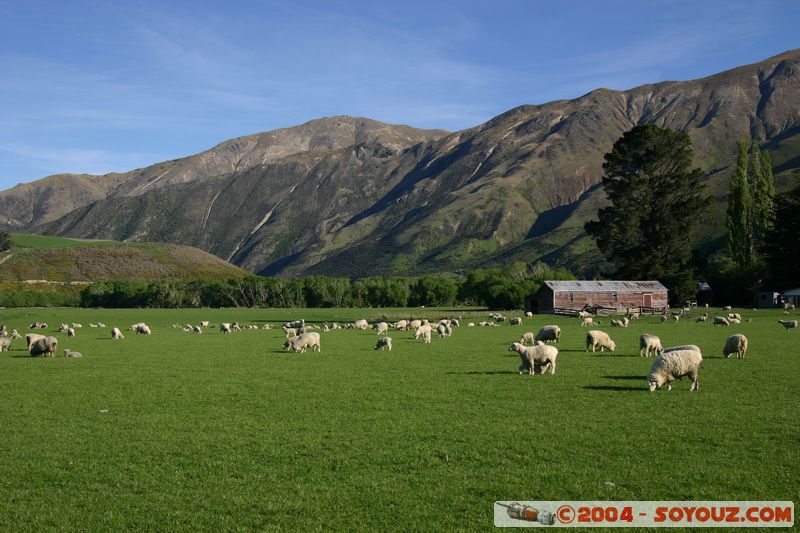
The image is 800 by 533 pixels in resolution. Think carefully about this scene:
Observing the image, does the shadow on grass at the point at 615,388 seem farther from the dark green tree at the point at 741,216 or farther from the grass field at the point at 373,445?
the dark green tree at the point at 741,216

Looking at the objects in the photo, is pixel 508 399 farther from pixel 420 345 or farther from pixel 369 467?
pixel 420 345

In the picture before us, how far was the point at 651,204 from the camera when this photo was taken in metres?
→ 76.3

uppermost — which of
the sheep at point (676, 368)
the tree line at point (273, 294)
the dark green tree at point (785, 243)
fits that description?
the dark green tree at point (785, 243)

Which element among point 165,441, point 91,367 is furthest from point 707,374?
point 91,367

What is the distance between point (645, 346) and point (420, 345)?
1343 cm

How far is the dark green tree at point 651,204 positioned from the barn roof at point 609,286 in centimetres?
345

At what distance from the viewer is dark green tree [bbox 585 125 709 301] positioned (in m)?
75.6

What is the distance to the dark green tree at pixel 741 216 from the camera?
3979 inches

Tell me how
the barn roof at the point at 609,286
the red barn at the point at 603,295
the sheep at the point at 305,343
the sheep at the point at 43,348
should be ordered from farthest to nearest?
1. the red barn at the point at 603,295
2. the barn roof at the point at 609,286
3. the sheep at the point at 305,343
4. the sheep at the point at 43,348
